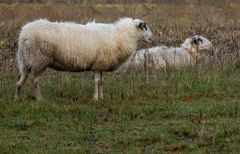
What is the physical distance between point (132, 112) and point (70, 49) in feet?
7.81

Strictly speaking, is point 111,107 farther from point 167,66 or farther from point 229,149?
point 167,66

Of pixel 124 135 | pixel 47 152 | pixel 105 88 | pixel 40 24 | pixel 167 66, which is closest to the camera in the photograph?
pixel 47 152

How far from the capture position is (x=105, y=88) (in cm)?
1377

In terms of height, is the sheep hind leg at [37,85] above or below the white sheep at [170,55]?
below

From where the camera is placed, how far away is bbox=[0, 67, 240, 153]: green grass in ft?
29.3

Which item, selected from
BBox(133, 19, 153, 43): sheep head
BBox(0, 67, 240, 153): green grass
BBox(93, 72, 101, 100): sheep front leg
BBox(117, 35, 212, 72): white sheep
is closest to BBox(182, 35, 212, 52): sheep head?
BBox(117, 35, 212, 72): white sheep

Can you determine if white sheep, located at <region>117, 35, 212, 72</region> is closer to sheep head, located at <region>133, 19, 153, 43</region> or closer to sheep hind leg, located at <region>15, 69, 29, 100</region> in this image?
sheep head, located at <region>133, 19, 153, 43</region>

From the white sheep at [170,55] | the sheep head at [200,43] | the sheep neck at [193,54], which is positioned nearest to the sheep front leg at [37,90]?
the white sheep at [170,55]

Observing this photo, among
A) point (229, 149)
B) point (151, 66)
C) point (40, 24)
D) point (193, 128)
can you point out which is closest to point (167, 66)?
point (151, 66)

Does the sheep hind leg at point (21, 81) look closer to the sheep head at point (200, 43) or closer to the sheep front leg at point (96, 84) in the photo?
the sheep front leg at point (96, 84)

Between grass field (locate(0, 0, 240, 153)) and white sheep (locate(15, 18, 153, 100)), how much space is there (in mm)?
630

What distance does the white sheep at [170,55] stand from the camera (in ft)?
57.4

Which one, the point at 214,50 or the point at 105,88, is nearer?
the point at 105,88

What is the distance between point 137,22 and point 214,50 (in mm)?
6053
